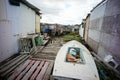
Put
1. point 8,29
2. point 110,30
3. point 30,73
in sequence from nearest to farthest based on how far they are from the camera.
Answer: point 30,73
point 110,30
point 8,29

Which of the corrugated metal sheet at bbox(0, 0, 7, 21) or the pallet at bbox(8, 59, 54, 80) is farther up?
the corrugated metal sheet at bbox(0, 0, 7, 21)

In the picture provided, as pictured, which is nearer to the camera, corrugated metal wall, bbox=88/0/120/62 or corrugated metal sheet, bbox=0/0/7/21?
corrugated metal wall, bbox=88/0/120/62

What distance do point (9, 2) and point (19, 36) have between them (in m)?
2.17

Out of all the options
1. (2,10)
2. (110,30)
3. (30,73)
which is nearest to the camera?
(30,73)

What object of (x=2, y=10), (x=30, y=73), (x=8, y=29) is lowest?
(x=30, y=73)

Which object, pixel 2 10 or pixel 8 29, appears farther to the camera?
pixel 8 29

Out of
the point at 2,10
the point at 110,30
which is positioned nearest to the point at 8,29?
the point at 2,10

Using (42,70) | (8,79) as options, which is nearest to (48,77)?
(42,70)

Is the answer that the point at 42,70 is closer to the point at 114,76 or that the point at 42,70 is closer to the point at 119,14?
the point at 114,76

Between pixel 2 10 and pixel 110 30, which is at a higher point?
pixel 2 10

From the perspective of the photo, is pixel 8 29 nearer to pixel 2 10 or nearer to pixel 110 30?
pixel 2 10

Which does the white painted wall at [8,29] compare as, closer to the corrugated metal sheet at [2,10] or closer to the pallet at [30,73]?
the corrugated metal sheet at [2,10]

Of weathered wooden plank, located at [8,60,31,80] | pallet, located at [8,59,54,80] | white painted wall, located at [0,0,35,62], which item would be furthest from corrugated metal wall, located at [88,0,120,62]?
white painted wall, located at [0,0,35,62]

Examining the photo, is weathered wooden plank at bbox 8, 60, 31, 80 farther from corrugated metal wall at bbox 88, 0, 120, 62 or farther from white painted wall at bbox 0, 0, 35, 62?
corrugated metal wall at bbox 88, 0, 120, 62
